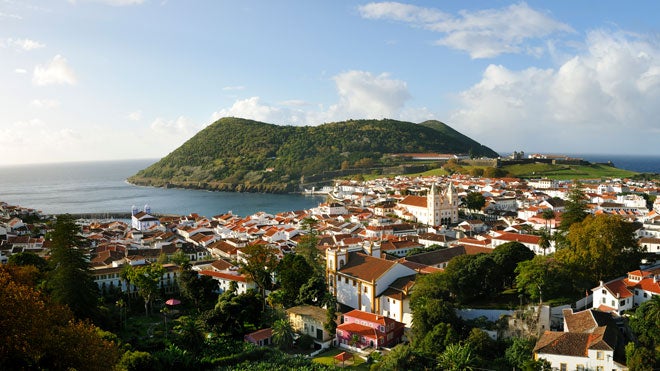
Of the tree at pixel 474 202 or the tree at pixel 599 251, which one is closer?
the tree at pixel 599 251

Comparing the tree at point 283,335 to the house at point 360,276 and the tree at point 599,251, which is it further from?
the tree at point 599,251

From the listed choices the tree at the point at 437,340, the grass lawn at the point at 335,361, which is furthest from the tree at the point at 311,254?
the tree at the point at 437,340

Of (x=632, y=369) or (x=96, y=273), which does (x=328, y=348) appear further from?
(x=96, y=273)

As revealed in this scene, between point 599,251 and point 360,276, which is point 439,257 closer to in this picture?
point 360,276

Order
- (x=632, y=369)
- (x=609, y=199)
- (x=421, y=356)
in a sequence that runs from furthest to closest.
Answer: (x=609, y=199) < (x=421, y=356) < (x=632, y=369)

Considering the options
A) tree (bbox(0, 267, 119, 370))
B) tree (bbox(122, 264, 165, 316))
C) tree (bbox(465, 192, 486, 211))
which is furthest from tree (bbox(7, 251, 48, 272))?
tree (bbox(465, 192, 486, 211))

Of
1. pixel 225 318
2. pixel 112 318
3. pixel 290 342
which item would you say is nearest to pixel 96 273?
pixel 112 318
